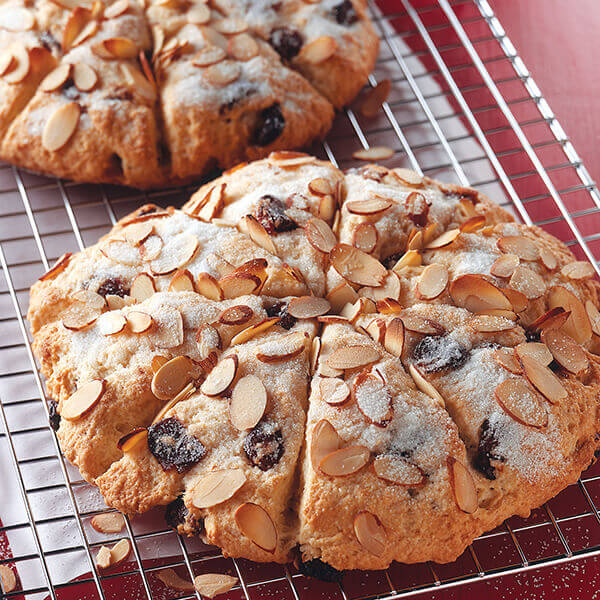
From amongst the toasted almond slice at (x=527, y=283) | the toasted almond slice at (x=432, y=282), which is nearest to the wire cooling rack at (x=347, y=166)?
the toasted almond slice at (x=527, y=283)

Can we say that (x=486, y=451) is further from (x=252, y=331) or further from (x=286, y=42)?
(x=286, y=42)

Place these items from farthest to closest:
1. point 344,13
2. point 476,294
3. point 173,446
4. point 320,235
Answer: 1. point 344,13
2. point 320,235
3. point 476,294
4. point 173,446

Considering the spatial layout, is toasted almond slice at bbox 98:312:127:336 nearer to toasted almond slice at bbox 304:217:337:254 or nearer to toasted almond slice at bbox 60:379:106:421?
toasted almond slice at bbox 60:379:106:421

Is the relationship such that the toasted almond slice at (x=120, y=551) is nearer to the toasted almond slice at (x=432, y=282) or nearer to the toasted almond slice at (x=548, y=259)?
the toasted almond slice at (x=432, y=282)

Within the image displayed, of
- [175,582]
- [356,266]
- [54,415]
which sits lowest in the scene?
[175,582]

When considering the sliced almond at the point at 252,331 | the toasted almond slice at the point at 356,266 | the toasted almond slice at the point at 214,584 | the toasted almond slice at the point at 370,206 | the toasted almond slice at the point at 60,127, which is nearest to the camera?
the toasted almond slice at the point at 214,584

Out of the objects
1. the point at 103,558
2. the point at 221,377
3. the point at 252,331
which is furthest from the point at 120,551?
the point at 252,331

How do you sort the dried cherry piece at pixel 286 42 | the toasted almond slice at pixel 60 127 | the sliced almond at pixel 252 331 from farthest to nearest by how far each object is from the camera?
the dried cherry piece at pixel 286 42
the toasted almond slice at pixel 60 127
the sliced almond at pixel 252 331
